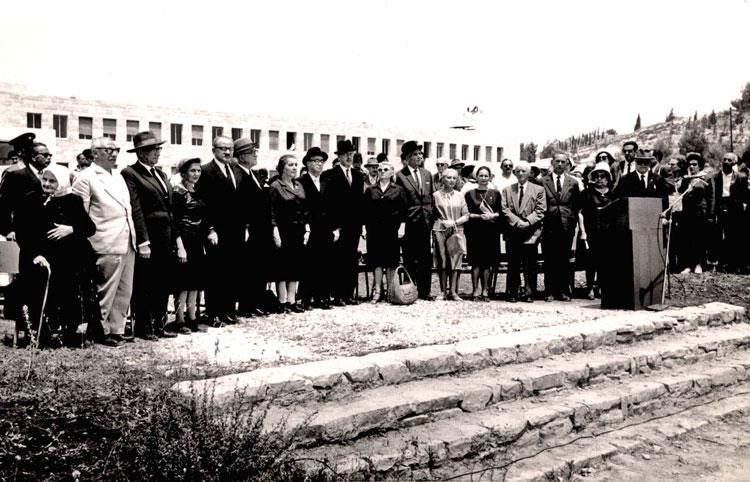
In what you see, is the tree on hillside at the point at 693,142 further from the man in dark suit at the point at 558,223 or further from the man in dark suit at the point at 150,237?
the man in dark suit at the point at 150,237

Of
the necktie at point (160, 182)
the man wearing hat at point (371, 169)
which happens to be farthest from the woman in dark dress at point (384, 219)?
the necktie at point (160, 182)

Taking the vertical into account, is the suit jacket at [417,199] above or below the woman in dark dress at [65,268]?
above

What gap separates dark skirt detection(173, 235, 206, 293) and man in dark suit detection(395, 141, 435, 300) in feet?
10.1

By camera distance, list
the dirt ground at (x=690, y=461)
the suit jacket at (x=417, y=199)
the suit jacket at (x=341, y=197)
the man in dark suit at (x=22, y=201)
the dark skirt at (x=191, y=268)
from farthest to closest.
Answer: the suit jacket at (x=417, y=199), the suit jacket at (x=341, y=197), the dark skirt at (x=191, y=268), the man in dark suit at (x=22, y=201), the dirt ground at (x=690, y=461)

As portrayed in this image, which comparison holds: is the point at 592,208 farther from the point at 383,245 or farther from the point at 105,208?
the point at 105,208

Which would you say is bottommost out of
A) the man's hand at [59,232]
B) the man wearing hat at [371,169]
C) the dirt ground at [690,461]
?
the dirt ground at [690,461]

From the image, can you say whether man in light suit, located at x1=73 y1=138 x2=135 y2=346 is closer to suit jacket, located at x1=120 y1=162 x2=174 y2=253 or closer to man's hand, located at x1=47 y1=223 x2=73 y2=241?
suit jacket, located at x1=120 y1=162 x2=174 y2=253

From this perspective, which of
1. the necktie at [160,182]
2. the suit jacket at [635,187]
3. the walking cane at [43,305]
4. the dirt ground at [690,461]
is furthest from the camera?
the suit jacket at [635,187]

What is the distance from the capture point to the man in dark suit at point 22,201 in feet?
23.0

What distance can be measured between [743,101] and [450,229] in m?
106

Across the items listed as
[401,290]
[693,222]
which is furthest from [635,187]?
[401,290]

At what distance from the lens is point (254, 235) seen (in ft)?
28.5

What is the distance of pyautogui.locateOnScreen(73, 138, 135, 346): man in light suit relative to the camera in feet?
23.5

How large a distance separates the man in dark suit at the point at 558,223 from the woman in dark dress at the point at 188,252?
4.78m
